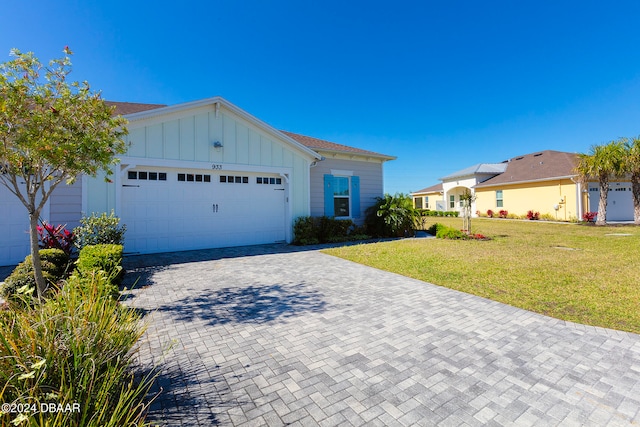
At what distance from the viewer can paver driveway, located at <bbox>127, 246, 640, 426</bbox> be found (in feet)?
7.07

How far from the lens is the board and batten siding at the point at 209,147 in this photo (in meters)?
8.24

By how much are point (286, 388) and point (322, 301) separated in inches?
90.4

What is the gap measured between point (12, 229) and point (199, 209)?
4479 mm

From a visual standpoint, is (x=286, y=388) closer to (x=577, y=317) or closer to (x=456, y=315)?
(x=456, y=315)

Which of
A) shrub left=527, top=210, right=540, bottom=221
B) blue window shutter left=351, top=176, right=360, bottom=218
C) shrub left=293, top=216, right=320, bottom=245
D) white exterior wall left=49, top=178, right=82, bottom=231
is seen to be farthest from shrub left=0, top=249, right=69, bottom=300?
shrub left=527, top=210, right=540, bottom=221

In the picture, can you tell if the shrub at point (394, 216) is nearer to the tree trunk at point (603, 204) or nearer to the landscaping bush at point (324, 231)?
the landscaping bush at point (324, 231)

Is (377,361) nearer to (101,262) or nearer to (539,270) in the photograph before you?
(101,262)

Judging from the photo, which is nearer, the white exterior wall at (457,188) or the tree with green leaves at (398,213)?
the tree with green leaves at (398,213)

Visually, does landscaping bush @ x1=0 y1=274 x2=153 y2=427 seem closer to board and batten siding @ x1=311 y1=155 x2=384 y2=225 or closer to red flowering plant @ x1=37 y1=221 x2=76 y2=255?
red flowering plant @ x1=37 y1=221 x2=76 y2=255

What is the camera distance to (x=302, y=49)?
497 inches

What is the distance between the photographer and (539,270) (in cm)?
682

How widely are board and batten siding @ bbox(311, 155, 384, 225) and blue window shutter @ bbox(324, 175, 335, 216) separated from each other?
0.17 m

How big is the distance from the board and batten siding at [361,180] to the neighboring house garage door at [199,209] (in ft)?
6.09

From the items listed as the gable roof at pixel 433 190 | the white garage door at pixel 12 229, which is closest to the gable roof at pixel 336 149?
the white garage door at pixel 12 229
